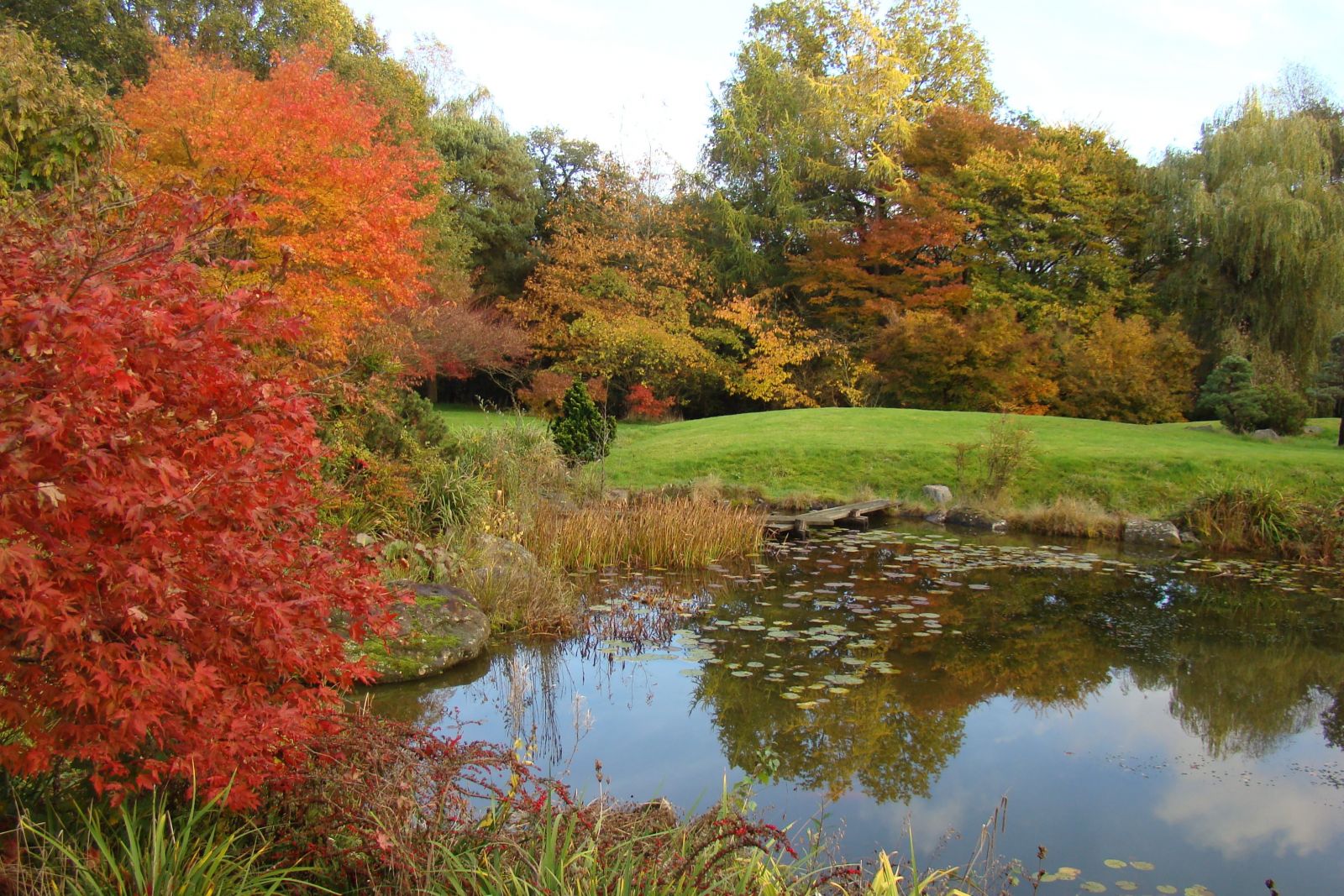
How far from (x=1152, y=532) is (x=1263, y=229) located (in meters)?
13.7

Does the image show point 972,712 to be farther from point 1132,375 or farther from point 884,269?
point 884,269

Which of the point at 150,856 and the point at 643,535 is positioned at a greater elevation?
the point at 150,856

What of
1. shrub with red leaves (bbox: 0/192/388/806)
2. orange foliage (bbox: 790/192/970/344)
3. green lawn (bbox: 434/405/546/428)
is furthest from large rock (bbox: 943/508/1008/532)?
orange foliage (bbox: 790/192/970/344)

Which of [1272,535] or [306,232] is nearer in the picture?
[1272,535]

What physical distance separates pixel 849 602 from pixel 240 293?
639cm

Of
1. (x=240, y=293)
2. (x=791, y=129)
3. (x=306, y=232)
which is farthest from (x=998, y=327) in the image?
(x=240, y=293)

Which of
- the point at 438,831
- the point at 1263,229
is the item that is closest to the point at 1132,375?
the point at 1263,229

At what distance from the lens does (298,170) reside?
13.7 metres

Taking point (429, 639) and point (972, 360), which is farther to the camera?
point (972, 360)

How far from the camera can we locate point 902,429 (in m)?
18.1

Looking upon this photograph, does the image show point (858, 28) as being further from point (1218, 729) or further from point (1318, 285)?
point (1218, 729)

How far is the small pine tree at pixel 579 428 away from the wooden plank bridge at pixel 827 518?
3.22m

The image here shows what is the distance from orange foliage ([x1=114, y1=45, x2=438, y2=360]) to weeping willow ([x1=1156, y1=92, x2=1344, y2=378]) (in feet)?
61.8

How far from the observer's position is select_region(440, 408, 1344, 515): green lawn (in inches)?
527
